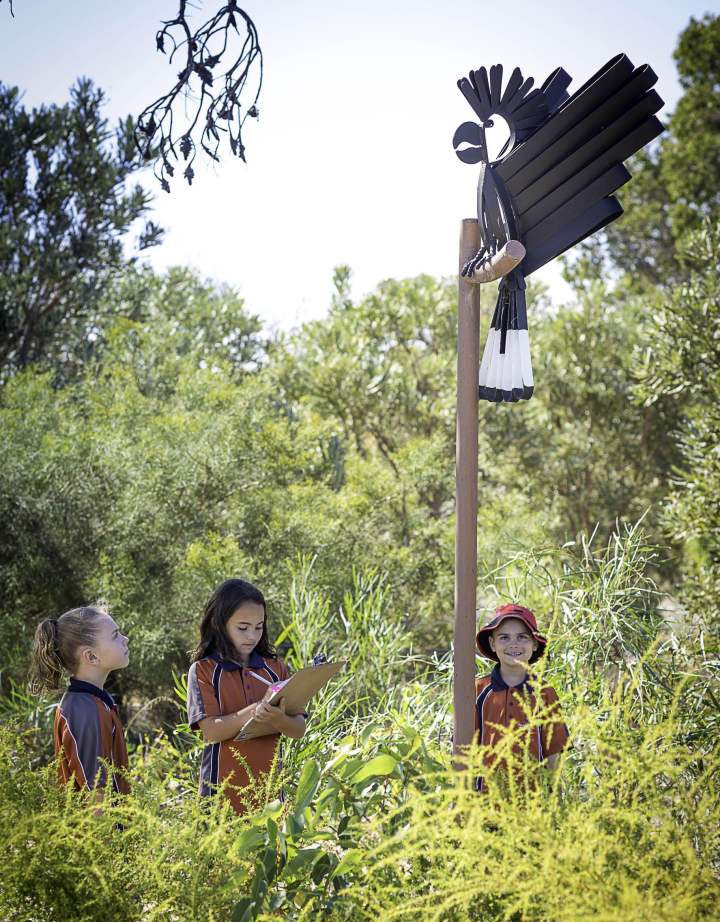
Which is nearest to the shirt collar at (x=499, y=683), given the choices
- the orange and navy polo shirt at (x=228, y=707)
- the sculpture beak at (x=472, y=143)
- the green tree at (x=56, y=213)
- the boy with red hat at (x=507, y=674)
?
the boy with red hat at (x=507, y=674)

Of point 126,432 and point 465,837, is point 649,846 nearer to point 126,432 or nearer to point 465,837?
point 465,837

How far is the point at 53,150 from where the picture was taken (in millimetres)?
8523

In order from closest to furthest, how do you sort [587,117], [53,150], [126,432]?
[587,117]
[126,432]
[53,150]

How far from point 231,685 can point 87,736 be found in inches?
16.0

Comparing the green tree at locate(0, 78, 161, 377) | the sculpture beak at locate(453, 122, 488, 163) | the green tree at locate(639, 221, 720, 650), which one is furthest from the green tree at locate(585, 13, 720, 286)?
the sculpture beak at locate(453, 122, 488, 163)

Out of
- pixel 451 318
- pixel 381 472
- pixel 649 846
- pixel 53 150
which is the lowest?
pixel 649 846

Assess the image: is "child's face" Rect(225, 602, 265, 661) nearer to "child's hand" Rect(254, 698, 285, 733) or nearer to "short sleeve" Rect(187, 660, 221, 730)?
"short sleeve" Rect(187, 660, 221, 730)

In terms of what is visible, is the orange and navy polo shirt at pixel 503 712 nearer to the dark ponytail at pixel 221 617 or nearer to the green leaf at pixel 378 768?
the green leaf at pixel 378 768

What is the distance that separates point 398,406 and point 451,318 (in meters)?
1.35

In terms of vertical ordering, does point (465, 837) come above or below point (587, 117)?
below

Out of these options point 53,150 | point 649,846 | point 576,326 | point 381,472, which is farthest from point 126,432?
point 576,326

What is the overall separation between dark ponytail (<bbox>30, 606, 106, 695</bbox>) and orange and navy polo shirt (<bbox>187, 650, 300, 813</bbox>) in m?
0.32

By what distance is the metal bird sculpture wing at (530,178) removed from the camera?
191cm

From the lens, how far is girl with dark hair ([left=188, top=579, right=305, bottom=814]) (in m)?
2.33
